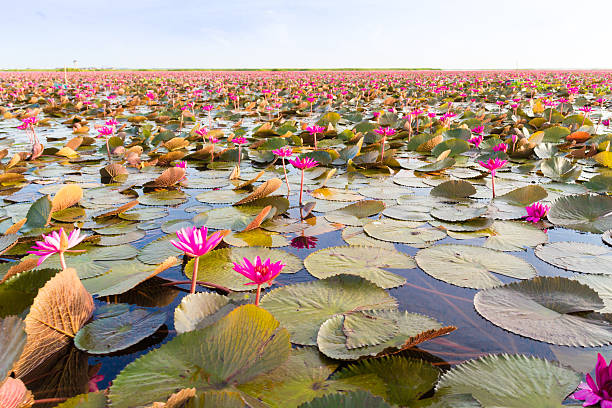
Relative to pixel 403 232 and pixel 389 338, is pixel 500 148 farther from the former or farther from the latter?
pixel 389 338

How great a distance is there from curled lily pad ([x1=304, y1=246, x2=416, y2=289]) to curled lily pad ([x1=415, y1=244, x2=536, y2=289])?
0.12 metres

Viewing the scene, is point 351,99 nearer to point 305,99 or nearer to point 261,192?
point 305,99

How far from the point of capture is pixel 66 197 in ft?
9.04

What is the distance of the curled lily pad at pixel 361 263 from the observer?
188 cm

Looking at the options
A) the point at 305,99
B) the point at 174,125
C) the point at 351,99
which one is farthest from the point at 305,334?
the point at 351,99

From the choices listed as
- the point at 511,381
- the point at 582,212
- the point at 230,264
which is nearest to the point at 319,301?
the point at 230,264

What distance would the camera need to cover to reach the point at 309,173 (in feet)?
13.2

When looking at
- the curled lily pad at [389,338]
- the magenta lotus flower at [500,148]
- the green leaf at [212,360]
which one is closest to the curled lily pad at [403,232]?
the curled lily pad at [389,338]

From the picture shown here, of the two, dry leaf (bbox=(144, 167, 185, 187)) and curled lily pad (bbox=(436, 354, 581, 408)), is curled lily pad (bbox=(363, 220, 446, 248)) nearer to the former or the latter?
curled lily pad (bbox=(436, 354, 581, 408))

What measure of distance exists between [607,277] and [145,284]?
2.24m

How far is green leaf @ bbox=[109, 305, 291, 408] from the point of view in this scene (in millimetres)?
1046

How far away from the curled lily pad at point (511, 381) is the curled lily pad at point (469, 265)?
625mm

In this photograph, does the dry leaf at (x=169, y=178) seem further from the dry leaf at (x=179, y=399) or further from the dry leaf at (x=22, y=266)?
the dry leaf at (x=179, y=399)

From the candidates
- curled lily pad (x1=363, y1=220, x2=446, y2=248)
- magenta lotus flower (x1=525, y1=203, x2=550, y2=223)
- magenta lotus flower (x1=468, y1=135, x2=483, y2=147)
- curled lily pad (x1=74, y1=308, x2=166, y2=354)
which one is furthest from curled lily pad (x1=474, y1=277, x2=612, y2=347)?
magenta lotus flower (x1=468, y1=135, x2=483, y2=147)
